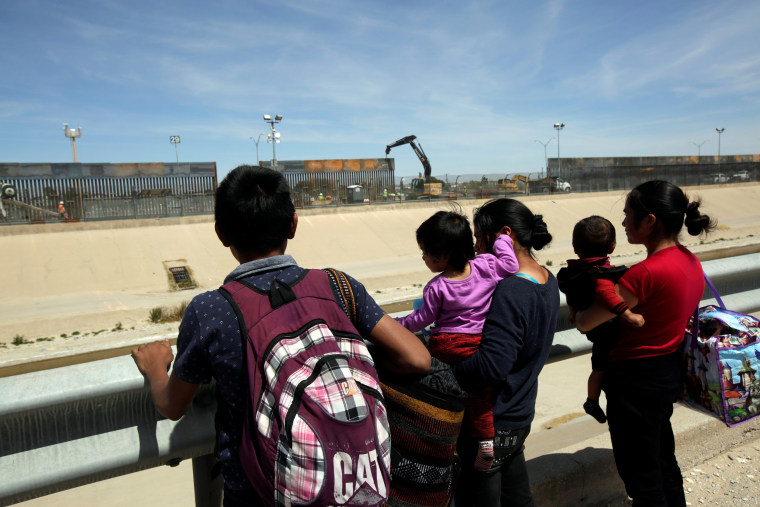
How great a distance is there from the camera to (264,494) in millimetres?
1669

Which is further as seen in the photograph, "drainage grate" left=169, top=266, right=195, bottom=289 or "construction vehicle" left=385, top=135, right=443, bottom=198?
"construction vehicle" left=385, top=135, right=443, bottom=198

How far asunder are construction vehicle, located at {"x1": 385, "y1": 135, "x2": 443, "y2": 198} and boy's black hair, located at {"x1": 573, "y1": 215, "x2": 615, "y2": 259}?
122 feet

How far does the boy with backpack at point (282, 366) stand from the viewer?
156 cm

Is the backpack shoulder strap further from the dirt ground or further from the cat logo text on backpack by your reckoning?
the dirt ground

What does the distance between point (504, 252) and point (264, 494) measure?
148 centimetres

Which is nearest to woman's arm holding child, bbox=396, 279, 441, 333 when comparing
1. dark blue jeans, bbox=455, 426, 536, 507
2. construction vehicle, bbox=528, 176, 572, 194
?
dark blue jeans, bbox=455, 426, 536, 507

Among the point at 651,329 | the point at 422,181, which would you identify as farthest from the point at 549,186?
the point at 651,329

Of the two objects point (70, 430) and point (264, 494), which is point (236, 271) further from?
point (70, 430)

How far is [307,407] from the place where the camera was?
1.55 meters

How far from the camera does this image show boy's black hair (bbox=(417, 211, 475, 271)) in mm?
2521

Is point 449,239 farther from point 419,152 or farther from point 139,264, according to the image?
point 419,152

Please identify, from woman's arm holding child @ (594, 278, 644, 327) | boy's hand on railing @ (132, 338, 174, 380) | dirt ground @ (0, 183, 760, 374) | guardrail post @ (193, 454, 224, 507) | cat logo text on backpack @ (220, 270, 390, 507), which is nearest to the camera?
cat logo text on backpack @ (220, 270, 390, 507)

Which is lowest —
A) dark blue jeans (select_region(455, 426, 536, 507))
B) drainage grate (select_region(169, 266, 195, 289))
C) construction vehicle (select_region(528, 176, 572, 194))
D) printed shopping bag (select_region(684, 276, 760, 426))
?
drainage grate (select_region(169, 266, 195, 289))

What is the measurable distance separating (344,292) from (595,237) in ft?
5.84
